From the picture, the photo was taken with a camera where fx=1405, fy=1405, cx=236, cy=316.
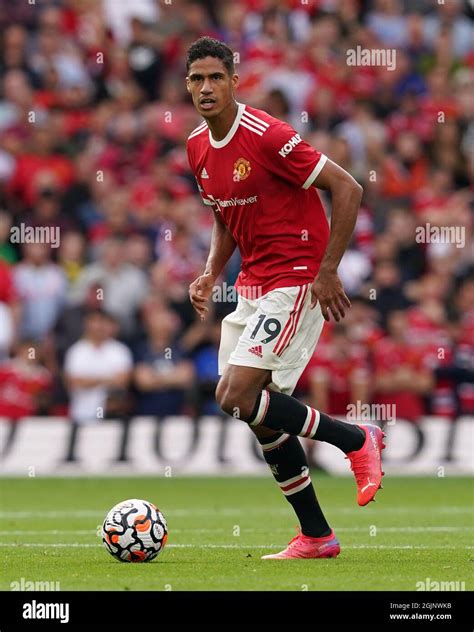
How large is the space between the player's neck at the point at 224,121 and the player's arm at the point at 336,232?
637 mm

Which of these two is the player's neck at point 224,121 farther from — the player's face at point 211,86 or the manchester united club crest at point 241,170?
the manchester united club crest at point 241,170

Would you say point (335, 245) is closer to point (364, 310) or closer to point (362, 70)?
point (364, 310)

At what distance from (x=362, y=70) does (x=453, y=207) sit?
2.68 m

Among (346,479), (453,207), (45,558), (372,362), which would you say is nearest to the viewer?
(45,558)

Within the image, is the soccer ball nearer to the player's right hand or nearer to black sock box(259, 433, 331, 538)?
black sock box(259, 433, 331, 538)

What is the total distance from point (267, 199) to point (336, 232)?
0.51 meters

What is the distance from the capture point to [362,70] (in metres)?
19.4

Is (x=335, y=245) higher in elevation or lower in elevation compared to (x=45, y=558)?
higher

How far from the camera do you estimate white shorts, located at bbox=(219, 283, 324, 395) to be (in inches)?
314

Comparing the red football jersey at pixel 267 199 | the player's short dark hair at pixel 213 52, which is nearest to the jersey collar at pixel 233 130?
the red football jersey at pixel 267 199

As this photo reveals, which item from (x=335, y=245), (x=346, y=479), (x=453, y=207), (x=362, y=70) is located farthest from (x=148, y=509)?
(x=362, y=70)

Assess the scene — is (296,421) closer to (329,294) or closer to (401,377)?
(329,294)
